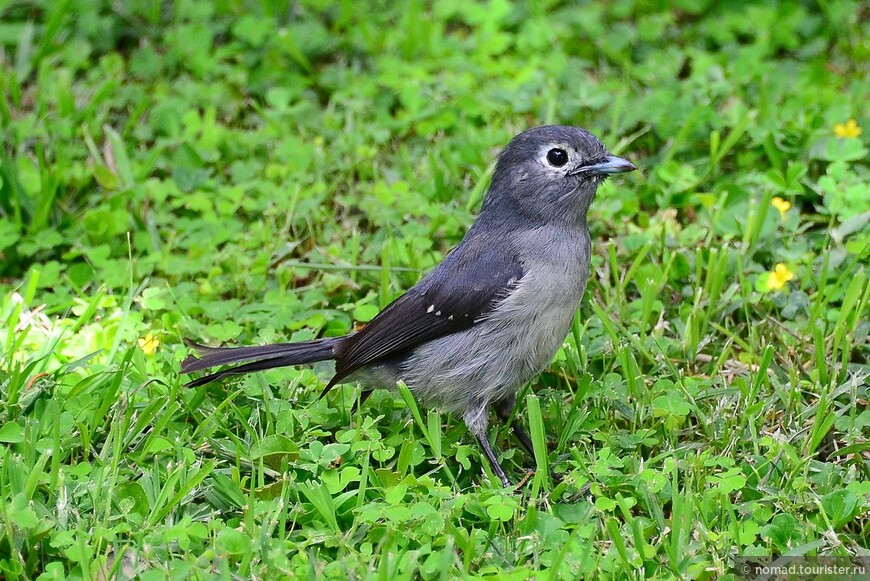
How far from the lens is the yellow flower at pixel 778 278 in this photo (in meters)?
5.21

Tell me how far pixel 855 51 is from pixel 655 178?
2.11 m

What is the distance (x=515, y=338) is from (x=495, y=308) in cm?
15

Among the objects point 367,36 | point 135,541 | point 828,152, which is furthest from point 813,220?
point 135,541

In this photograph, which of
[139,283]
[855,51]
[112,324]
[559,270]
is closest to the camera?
[559,270]

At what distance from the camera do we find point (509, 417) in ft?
15.4

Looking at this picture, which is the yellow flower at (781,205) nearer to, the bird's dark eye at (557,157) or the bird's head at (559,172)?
the bird's head at (559,172)

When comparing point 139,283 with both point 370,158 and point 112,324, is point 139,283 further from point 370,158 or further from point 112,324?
point 370,158

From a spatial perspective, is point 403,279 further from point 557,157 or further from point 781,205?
point 781,205

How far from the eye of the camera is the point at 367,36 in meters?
7.49

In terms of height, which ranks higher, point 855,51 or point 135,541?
point 855,51

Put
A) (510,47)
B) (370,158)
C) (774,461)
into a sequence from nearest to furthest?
1. (774,461)
2. (370,158)
3. (510,47)

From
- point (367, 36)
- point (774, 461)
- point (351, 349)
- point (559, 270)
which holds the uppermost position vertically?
point (367, 36)

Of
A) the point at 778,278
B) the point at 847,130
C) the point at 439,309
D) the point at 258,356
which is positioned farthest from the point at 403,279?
the point at 847,130

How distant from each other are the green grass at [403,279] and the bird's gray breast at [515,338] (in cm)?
18
